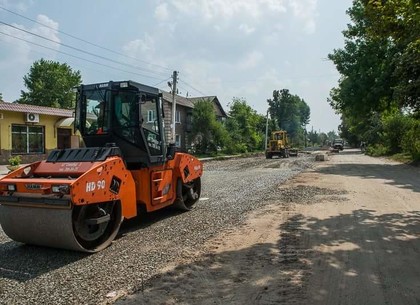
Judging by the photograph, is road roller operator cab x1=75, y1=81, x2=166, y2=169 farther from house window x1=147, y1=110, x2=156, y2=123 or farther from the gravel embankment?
the gravel embankment

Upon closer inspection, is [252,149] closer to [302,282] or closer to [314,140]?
[302,282]

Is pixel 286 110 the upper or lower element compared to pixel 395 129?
upper

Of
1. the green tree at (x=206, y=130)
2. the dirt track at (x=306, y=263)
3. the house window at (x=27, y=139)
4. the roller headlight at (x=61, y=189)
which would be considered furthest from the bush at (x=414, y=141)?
the house window at (x=27, y=139)

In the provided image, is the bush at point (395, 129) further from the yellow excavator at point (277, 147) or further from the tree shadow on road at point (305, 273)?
the tree shadow on road at point (305, 273)

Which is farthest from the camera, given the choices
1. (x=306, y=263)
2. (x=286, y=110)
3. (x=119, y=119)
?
(x=286, y=110)

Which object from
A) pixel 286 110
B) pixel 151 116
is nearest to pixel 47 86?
pixel 151 116

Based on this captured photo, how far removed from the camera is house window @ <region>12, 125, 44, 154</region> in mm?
26859

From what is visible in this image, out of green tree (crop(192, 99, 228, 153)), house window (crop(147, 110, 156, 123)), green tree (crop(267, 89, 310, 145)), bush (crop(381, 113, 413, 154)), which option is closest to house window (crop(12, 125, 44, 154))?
green tree (crop(192, 99, 228, 153))

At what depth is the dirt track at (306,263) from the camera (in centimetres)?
454

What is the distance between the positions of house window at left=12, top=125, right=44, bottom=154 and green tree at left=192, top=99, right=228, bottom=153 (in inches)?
753

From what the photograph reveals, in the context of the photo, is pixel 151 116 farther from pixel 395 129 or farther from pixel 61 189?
pixel 395 129

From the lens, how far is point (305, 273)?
521 cm

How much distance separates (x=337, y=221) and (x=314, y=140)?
143745 mm

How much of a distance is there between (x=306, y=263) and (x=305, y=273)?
16.6 inches
